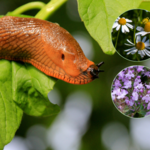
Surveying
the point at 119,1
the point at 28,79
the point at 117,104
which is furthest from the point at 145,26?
the point at 28,79

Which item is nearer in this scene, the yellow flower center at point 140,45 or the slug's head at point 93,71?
the yellow flower center at point 140,45

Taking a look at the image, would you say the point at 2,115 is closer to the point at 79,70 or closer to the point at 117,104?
the point at 79,70

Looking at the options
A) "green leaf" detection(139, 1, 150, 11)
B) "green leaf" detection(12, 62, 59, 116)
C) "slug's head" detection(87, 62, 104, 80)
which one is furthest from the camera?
"slug's head" detection(87, 62, 104, 80)

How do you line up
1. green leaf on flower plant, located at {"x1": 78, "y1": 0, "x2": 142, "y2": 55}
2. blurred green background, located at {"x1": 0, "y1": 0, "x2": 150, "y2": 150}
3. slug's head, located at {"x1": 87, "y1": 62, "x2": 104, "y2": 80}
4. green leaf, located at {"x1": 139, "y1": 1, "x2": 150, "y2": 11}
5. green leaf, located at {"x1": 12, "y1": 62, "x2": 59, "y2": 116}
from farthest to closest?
blurred green background, located at {"x1": 0, "y1": 0, "x2": 150, "y2": 150} < slug's head, located at {"x1": 87, "y1": 62, "x2": 104, "y2": 80} < green leaf, located at {"x1": 12, "y1": 62, "x2": 59, "y2": 116} < green leaf, located at {"x1": 139, "y1": 1, "x2": 150, "y2": 11} < green leaf on flower plant, located at {"x1": 78, "y1": 0, "x2": 142, "y2": 55}

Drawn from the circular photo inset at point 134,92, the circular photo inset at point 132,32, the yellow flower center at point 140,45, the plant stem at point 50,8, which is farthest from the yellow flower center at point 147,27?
the plant stem at point 50,8

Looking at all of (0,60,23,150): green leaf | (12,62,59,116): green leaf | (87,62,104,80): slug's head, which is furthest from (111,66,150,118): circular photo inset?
(0,60,23,150): green leaf

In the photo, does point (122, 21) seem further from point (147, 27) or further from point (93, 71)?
point (93, 71)

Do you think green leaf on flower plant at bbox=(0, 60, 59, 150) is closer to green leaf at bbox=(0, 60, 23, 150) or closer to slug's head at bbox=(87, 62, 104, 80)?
green leaf at bbox=(0, 60, 23, 150)

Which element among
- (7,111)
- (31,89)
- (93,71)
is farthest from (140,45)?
(7,111)

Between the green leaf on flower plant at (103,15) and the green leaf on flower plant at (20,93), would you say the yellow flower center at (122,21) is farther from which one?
the green leaf on flower plant at (20,93)

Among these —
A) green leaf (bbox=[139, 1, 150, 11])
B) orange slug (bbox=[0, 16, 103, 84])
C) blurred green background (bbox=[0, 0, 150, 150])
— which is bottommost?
blurred green background (bbox=[0, 0, 150, 150])
